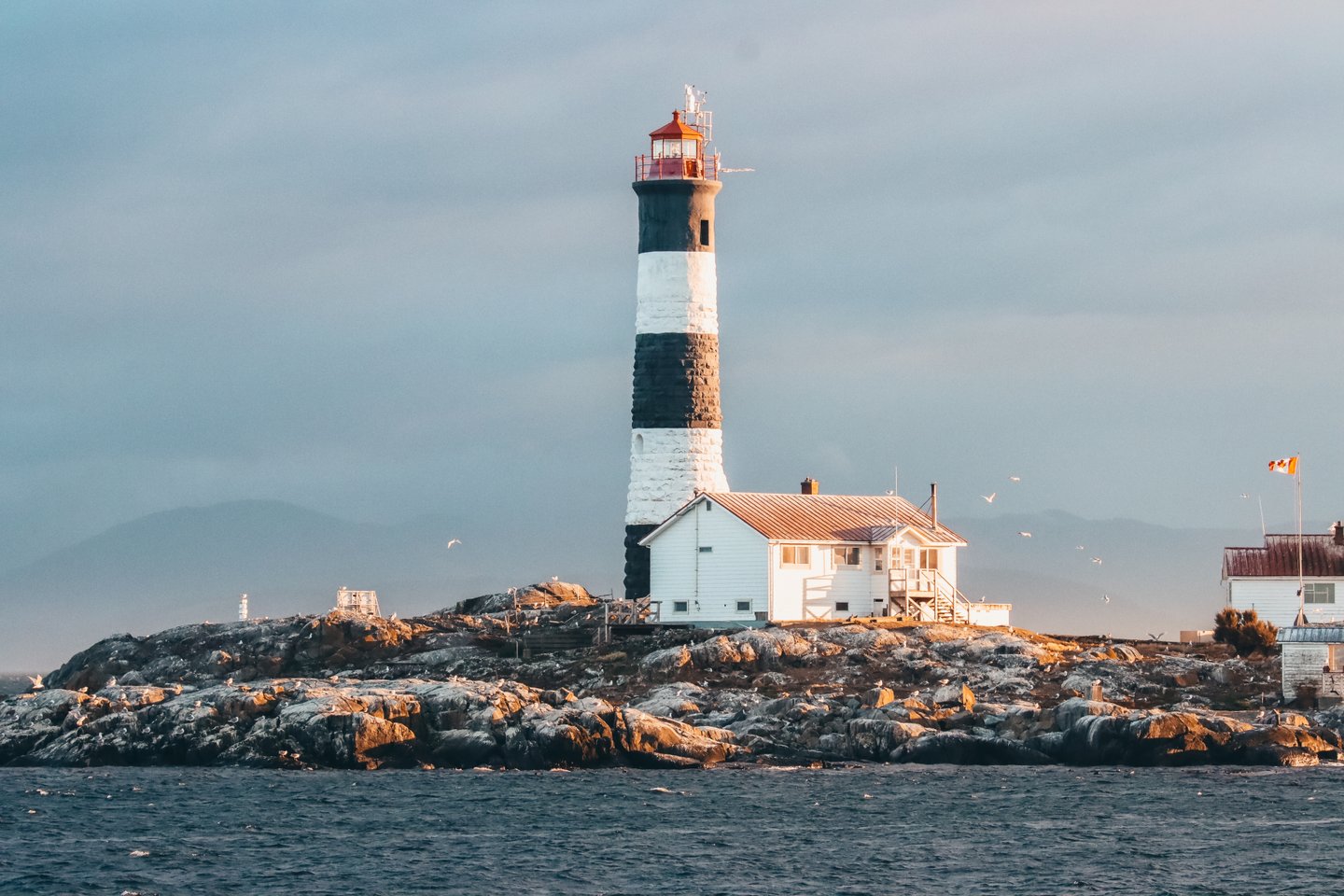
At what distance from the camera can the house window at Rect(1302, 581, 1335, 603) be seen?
6297 cm

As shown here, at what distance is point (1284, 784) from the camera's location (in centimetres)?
4566

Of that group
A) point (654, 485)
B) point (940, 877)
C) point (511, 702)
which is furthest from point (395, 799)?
point (654, 485)

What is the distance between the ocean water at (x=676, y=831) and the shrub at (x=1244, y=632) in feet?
42.4

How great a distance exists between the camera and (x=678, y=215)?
6581 cm

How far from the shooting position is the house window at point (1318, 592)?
207 ft

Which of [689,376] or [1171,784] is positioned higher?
[689,376]

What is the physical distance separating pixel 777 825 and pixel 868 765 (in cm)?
744

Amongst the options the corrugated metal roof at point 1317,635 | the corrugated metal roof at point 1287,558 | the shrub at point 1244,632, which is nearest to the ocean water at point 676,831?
the corrugated metal roof at point 1317,635

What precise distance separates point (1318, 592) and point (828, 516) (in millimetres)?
15064

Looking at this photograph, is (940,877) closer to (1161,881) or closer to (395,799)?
(1161,881)

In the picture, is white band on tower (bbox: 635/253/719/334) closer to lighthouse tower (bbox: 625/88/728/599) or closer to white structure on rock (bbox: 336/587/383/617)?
lighthouse tower (bbox: 625/88/728/599)

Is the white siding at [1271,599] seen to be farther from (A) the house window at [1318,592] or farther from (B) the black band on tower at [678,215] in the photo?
(B) the black band on tower at [678,215]

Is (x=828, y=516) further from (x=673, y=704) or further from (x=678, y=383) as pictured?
(x=673, y=704)

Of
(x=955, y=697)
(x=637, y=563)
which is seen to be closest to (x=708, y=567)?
(x=637, y=563)
